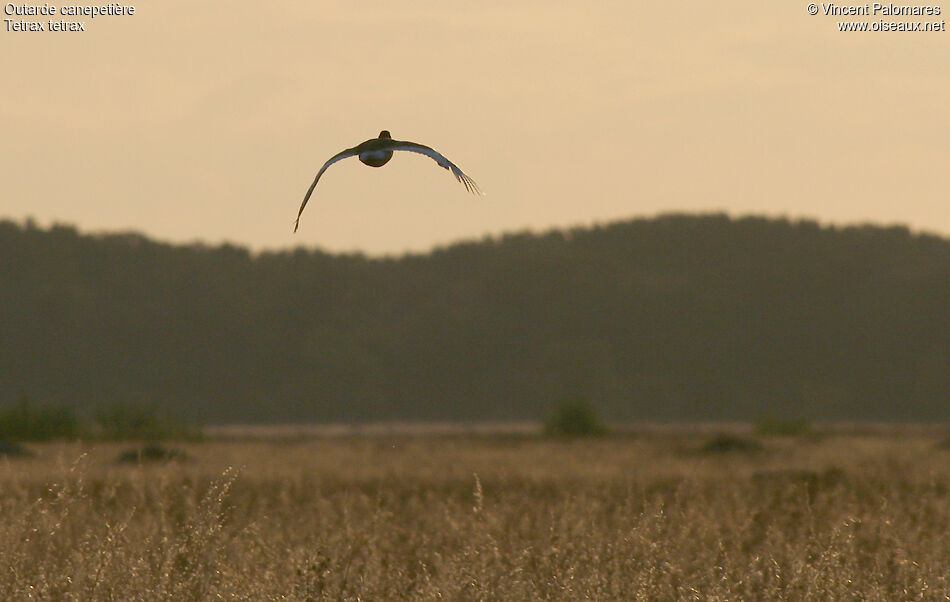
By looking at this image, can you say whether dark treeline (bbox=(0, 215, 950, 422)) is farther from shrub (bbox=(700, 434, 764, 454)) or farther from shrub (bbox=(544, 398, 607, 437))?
shrub (bbox=(700, 434, 764, 454))

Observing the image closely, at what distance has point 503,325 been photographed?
11562 centimetres

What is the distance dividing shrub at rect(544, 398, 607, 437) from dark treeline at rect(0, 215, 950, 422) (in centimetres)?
5133

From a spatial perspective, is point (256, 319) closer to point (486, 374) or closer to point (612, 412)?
point (486, 374)

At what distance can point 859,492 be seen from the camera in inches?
622

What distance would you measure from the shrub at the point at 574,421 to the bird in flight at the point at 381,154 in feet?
133

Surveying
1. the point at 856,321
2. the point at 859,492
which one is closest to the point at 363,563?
the point at 859,492

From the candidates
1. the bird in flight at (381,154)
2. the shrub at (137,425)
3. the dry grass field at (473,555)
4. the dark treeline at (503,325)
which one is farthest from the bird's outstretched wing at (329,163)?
the dark treeline at (503,325)

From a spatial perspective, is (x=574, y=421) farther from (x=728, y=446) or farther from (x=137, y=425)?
(x=728, y=446)

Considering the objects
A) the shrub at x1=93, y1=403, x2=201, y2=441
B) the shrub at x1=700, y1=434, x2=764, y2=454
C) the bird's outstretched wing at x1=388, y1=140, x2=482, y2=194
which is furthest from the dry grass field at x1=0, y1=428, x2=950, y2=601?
the shrub at x1=93, y1=403, x2=201, y2=441

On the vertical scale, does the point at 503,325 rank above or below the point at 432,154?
above

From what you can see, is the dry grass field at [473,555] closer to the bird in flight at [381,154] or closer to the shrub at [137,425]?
the bird in flight at [381,154]

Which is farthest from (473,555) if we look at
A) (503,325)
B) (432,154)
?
(503,325)

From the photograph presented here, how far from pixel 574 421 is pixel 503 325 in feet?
224

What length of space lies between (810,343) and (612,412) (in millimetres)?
19476
